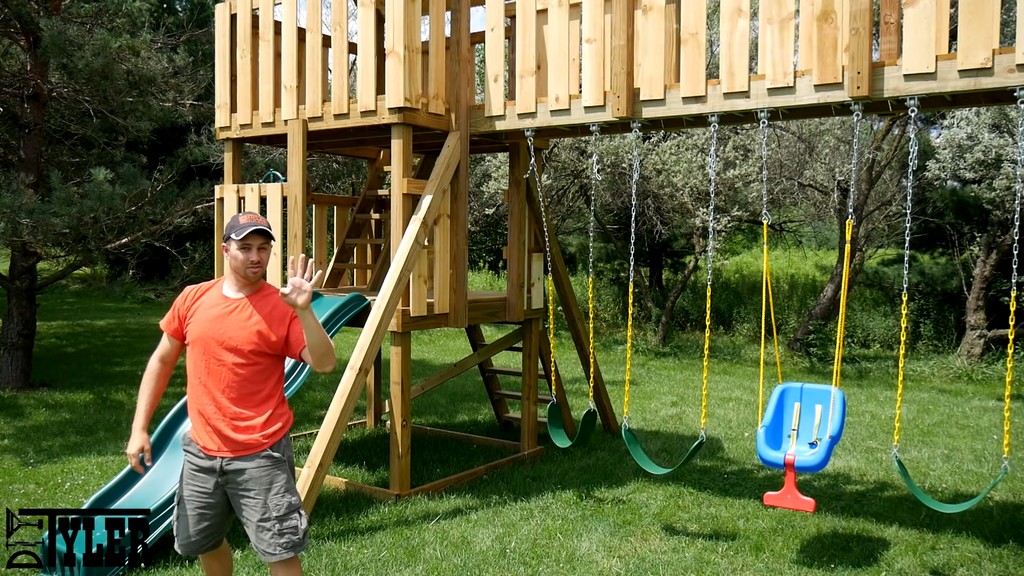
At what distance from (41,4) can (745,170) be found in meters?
9.97

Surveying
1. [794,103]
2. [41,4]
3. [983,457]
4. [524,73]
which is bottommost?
[983,457]

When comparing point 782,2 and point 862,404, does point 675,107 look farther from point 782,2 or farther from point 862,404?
point 862,404

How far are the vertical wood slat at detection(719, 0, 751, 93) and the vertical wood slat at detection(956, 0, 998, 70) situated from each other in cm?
111

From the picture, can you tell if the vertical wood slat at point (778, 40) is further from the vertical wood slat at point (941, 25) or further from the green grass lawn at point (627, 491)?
the green grass lawn at point (627, 491)

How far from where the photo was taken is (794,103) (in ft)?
15.9

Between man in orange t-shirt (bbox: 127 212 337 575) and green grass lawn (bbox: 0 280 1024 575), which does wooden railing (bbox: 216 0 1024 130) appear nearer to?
green grass lawn (bbox: 0 280 1024 575)

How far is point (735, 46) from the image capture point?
16.4 feet

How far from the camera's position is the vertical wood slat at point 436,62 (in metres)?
6.21

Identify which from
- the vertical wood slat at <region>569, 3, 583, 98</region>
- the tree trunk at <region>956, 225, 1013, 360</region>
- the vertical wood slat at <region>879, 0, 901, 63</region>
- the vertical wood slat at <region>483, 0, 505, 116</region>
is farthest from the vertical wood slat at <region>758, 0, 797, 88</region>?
the tree trunk at <region>956, 225, 1013, 360</region>

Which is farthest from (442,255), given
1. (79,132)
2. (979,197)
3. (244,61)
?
(979,197)

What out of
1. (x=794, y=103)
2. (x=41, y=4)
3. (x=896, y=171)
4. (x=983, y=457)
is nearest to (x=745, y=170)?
(x=896, y=171)

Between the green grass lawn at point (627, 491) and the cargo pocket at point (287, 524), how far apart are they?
134 cm

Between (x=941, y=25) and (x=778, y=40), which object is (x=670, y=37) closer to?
(x=778, y=40)

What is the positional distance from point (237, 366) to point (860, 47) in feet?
11.7
